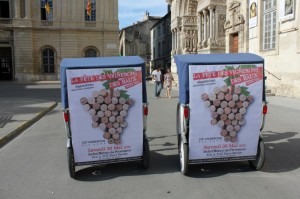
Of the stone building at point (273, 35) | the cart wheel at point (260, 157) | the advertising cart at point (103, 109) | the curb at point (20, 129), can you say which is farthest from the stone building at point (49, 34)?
the cart wheel at point (260, 157)

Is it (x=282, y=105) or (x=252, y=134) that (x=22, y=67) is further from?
(x=252, y=134)

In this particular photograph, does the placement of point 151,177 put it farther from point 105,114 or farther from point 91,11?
point 91,11

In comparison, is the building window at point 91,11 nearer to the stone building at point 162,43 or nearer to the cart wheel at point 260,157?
the stone building at point 162,43

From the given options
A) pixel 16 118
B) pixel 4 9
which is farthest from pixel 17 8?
pixel 16 118

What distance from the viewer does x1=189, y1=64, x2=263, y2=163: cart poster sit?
498 centimetres

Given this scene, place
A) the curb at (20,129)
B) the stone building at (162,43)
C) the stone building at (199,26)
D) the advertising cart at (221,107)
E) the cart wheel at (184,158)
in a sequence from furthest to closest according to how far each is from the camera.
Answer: the stone building at (162,43) → the stone building at (199,26) → the curb at (20,129) → the cart wheel at (184,158) → the advertising cart at (221,107)

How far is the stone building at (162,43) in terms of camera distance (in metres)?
50.6

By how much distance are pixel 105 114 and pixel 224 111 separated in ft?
5.79

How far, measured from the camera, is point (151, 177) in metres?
5.20

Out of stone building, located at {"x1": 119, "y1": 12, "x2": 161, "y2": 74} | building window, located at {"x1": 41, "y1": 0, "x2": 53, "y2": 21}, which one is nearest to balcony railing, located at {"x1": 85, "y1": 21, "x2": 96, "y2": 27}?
building window, located at {"x1": 41, "y1": 0, "x2": 53, "y2": 21}

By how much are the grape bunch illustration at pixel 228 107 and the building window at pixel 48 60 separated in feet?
126

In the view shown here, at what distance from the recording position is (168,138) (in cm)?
804

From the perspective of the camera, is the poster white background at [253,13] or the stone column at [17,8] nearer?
the poster white background at [253,13]

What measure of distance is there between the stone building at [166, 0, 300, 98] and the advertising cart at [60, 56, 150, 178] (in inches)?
508
